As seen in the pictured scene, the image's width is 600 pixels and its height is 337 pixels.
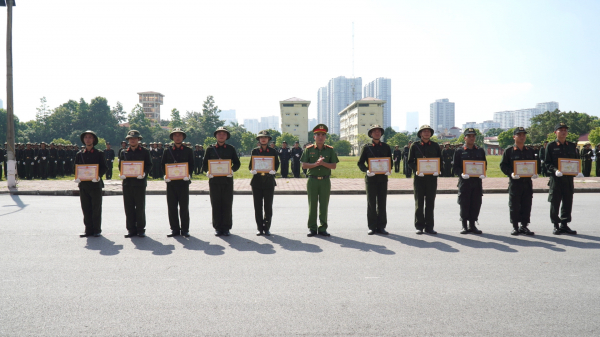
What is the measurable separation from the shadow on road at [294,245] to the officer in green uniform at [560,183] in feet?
14.9

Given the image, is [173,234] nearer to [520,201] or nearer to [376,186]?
[376,186]

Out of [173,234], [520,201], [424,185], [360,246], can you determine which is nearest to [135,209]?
[173,234]

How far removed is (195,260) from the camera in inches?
229

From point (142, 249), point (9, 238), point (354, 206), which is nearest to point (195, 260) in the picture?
point (142, 249)

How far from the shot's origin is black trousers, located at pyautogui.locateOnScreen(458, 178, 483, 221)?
7684mm

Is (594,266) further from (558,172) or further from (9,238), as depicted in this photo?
(9,238)

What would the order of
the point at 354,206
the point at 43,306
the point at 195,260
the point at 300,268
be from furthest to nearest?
the point at 354,206, the point at 195,260, the point at 300,268, the point at 43,306

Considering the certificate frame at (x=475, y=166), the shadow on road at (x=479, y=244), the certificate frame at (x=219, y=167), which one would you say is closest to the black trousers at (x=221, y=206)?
the certificate frame at (x=219, y=167)

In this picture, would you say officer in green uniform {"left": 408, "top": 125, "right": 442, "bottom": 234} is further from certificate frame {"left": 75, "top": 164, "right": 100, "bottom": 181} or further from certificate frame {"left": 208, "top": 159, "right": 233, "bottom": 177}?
certificate frame {"left": 75, "top": 164, "right": 100, "bottom": 181}

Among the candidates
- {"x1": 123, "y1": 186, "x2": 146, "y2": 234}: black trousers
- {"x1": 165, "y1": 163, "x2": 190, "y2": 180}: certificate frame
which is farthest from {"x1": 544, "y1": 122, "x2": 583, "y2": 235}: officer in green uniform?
{"x1": 123, "y1": 186, "x2": 146, "y2": 234}: black trousers

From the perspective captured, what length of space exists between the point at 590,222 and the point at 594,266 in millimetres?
3900

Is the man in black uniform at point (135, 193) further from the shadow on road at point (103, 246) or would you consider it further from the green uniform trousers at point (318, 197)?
the green uniform trousers at point (318, 197)

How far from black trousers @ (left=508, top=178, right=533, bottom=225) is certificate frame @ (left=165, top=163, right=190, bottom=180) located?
6094mm

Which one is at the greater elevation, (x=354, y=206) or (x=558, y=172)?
(x=558, y=172)
